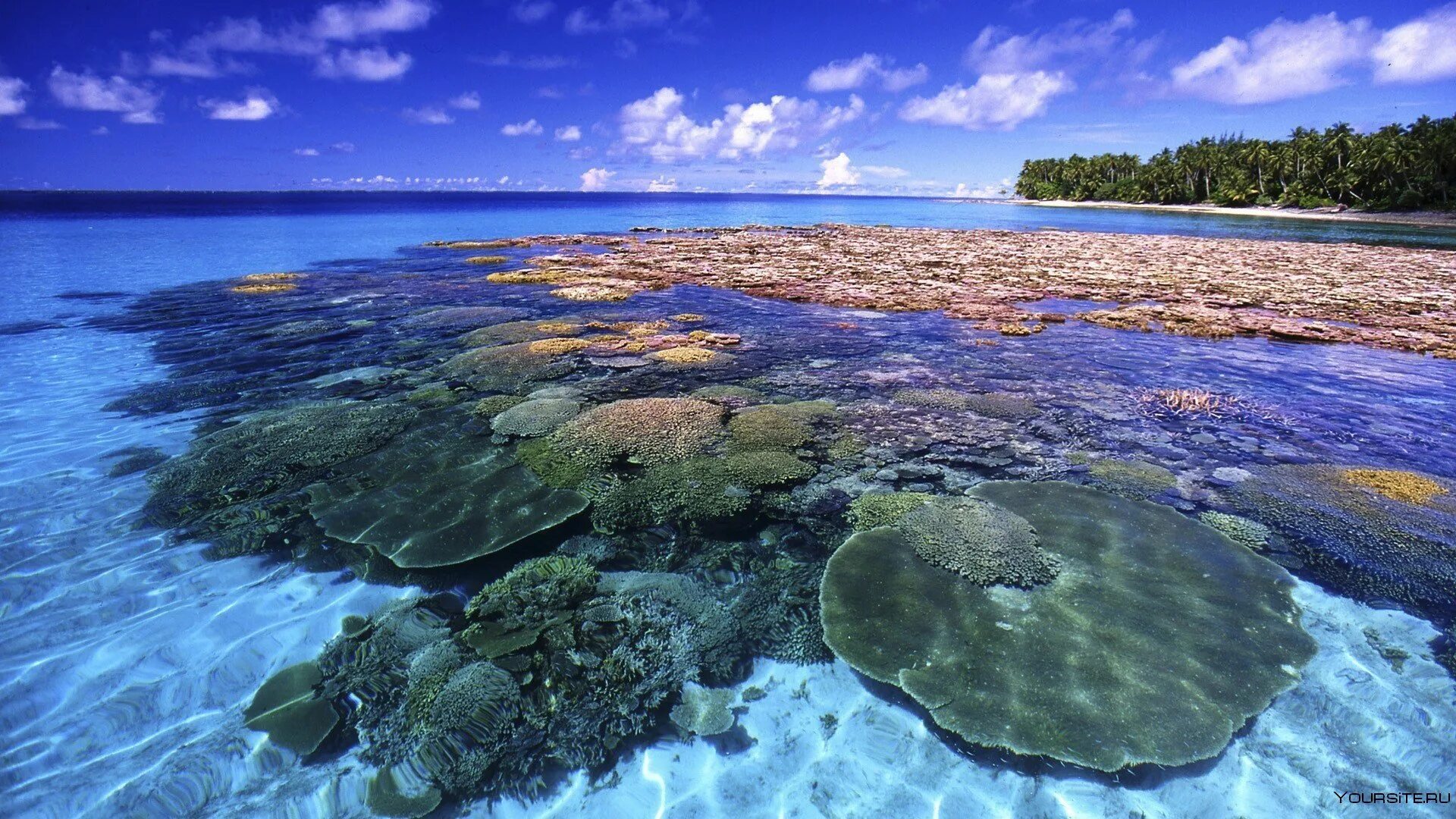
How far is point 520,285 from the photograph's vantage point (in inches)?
1139

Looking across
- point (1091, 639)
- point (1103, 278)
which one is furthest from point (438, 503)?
point (1103, 278)

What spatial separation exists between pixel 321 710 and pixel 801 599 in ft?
15.7

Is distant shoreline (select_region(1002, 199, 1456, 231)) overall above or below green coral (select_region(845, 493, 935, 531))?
above

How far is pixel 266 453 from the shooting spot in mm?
10031

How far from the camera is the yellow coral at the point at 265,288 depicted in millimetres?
27469

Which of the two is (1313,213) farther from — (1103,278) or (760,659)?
(760,659)

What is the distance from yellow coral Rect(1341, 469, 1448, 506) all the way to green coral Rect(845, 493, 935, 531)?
671 centimetres

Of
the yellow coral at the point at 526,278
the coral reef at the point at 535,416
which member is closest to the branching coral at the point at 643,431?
the coral reef at the point at 535,416

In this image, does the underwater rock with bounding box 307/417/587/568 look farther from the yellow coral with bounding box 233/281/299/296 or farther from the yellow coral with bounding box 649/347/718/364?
the yellow coral with bounding box 233/281/299/296

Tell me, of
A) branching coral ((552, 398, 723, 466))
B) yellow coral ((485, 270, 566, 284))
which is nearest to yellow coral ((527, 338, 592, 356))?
branching coral ((552, 398, 723, 466))

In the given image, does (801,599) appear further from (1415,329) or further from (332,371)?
(1415,329)

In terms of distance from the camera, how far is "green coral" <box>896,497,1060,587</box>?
22.6 feet

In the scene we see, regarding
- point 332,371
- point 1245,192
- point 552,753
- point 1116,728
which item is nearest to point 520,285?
point 332,371

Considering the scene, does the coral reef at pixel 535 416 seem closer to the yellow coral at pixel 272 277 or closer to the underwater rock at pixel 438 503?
the underwater rock at pixel 438 503
